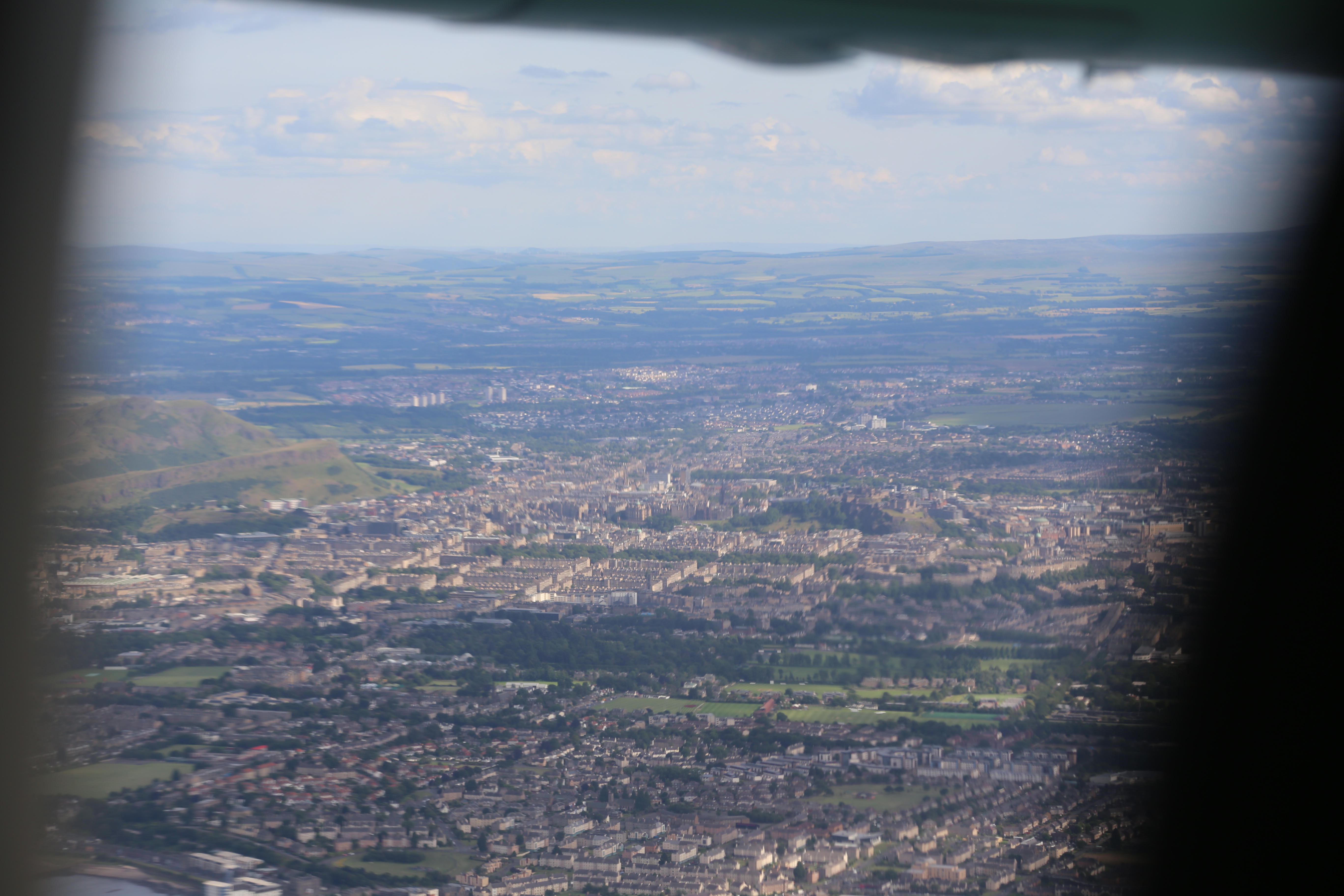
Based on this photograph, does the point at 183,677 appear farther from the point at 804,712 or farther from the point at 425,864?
the point at 804,712

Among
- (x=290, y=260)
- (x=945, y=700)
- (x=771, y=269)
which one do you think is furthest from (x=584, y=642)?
(x=290, y=260)

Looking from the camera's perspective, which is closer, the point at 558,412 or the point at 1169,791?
the point at 1169,791

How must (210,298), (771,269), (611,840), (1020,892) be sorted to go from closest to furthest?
(1020,892)
(611,840)
(210,298)
(771,269)

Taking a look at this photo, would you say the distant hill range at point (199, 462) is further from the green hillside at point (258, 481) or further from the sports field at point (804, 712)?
the sports field at point (804, 712)

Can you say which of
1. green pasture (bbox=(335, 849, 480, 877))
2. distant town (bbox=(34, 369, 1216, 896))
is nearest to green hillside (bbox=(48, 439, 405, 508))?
distant town (bbox=(34, 369, 1216, 896))

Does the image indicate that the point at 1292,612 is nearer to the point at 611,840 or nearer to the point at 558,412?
the point at 611,840

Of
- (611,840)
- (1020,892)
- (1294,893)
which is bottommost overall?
(611,840)

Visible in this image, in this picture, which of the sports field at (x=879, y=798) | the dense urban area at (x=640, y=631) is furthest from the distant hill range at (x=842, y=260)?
the sports field at (x=879, y=798)
